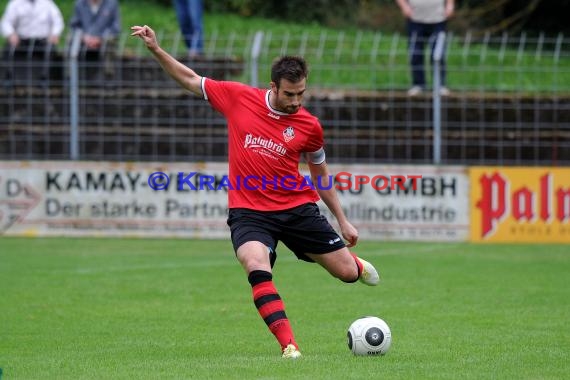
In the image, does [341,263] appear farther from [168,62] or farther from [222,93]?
[168,62]

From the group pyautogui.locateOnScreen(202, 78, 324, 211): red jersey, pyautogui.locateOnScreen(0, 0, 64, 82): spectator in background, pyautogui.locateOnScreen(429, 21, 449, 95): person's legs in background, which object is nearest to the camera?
pyautogui.locateOnScreen(202, 78, 324, 211): red jersey

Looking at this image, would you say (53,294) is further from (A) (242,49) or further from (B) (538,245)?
(A) (242,49)

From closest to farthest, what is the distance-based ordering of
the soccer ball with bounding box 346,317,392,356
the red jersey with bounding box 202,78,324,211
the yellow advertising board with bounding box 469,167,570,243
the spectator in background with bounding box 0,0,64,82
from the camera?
1. the soccer ball with bounding box 346,317,392,356
2. the red jersey with bounding box 202,78,324,211
3. the yellow advertising board with bounding box 469,167,570,243
4. the spectator in background with bounding box 0,0,64,82

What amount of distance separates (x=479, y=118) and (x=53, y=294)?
8071 millimetres

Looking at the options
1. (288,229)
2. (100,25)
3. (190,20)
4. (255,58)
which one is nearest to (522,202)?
(255,58)

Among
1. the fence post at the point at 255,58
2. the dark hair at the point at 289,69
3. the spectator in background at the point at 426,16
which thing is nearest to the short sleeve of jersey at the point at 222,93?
the dark hair at the point at 289,69

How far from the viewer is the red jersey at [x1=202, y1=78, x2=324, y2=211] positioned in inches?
336

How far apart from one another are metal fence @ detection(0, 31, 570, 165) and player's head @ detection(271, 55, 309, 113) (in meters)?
9.00

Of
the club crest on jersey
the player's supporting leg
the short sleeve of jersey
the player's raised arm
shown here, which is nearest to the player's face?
the club crest on jersey

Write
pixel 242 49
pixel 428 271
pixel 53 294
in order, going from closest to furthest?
pixel 53 294, pixel 428 271, pixel 242 49

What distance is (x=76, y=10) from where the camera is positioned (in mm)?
19359

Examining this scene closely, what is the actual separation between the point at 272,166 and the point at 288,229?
45 centimetres

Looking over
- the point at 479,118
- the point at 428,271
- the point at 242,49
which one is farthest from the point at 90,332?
the point at 242,49

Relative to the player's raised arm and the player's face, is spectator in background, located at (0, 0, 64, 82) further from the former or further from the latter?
the player's face
